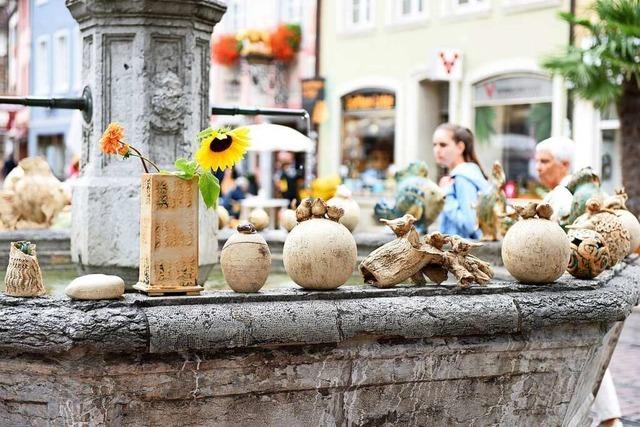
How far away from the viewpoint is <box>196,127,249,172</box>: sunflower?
372cm

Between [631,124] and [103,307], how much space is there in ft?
33.9

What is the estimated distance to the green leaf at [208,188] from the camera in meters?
3.79

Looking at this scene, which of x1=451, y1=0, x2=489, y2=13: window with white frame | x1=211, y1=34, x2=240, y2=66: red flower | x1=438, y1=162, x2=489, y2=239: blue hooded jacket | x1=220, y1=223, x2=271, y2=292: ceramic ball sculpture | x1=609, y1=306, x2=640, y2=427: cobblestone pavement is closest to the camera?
x1=220, y1=223, x2=271, y2=292: ceramic ball sculpture

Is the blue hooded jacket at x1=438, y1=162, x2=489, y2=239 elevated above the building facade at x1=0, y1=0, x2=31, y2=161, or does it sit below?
below

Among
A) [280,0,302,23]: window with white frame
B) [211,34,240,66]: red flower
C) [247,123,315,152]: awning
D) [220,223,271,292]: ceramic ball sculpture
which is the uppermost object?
[280,0,302,23]: window with white frame

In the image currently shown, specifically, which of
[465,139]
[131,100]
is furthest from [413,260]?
[465,139]

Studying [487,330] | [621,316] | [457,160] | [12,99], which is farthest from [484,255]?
[12,99]

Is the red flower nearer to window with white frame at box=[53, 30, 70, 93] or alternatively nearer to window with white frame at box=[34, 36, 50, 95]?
window with white frame at box=[53, 30, 70, 93]

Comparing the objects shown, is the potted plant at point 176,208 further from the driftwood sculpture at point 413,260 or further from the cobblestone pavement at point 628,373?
the cobblestone pavement at point 628,373

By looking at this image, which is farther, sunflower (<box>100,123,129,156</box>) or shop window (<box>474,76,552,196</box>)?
shop window (<box>474,76,552,196</box>)

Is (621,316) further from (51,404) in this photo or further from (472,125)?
(472,125)

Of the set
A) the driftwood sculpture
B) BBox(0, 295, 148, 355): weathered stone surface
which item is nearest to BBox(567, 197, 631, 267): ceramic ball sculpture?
the driftwood sculpture

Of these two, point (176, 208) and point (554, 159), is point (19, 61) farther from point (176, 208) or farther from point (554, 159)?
point (176, 208)

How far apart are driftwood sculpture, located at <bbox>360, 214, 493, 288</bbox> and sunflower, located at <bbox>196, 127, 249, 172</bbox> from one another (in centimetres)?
62
